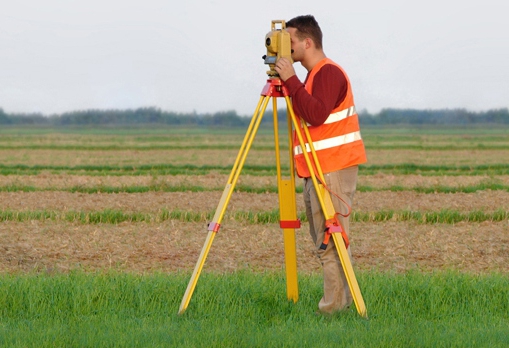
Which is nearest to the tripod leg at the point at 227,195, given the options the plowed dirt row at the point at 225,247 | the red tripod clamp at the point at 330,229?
the red tripod clamp at the point at 330,229

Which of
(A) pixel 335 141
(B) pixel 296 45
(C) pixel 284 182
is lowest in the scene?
(C) pixel 284 182

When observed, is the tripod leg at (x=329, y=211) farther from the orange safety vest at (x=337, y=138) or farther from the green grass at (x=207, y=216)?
the green grass at (x=207, y=216)

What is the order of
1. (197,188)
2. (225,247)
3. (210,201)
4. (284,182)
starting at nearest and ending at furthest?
1. (284,182)
2. (225,247)
3. (210,201)
4. (197,188)

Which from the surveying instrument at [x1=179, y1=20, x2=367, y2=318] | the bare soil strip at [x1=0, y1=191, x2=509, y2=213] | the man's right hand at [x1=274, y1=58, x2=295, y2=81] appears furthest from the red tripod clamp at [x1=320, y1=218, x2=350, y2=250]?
the bare soil strip at [x1=0, y1=191, x2=509, y2=213]

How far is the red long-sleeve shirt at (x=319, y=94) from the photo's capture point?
6.43 metres

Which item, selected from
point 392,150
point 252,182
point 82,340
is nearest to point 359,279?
point 82,340

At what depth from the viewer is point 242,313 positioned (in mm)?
6988

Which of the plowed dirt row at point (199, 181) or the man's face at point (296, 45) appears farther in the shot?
the plowed dirt row at point (199, 181)

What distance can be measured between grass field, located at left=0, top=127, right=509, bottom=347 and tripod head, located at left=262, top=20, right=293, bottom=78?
2.24 metres

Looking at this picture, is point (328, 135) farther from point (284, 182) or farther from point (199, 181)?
point (199, 181)

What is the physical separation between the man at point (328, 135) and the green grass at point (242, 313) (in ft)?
1.48

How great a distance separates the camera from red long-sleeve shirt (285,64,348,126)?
6.43 meters

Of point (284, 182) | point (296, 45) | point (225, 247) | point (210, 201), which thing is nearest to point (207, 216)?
point (210, 201)

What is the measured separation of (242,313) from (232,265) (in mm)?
4275
